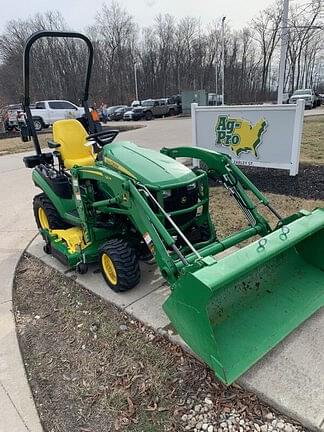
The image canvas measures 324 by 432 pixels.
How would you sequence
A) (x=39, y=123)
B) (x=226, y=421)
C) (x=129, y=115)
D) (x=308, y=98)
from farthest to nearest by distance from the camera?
(x=308, y=98) < (x=129, y=115) < (x=39, y=123) < (x=226, y=421)

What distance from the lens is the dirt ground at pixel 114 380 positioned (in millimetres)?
1951

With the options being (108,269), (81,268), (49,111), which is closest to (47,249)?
(81,268)

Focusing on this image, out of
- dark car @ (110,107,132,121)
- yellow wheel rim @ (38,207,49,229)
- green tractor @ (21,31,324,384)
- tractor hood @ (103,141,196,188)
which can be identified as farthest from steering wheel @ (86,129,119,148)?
dark car @ (110,107,132,121)

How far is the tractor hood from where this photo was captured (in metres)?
2.74

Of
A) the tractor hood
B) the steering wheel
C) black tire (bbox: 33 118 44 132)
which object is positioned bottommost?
black tire (bbox: 33 118 44 132)

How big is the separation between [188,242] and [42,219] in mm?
2480

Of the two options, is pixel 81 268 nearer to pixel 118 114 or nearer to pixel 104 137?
pixel 104 137

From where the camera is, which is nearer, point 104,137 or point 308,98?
point 104,137

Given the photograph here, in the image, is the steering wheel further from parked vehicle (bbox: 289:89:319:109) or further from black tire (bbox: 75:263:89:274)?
parked vehicle (bbox: 289:89:319:109)

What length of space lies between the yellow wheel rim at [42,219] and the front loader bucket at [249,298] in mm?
2444

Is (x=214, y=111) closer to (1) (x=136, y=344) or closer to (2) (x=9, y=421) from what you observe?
(1) (x=136, y=344)

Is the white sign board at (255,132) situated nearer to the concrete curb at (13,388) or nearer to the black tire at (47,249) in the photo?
the black tire at (47,249)

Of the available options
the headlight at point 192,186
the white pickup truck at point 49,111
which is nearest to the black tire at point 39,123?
the white pickup truck at point 49,111

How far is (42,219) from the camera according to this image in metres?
4.20
